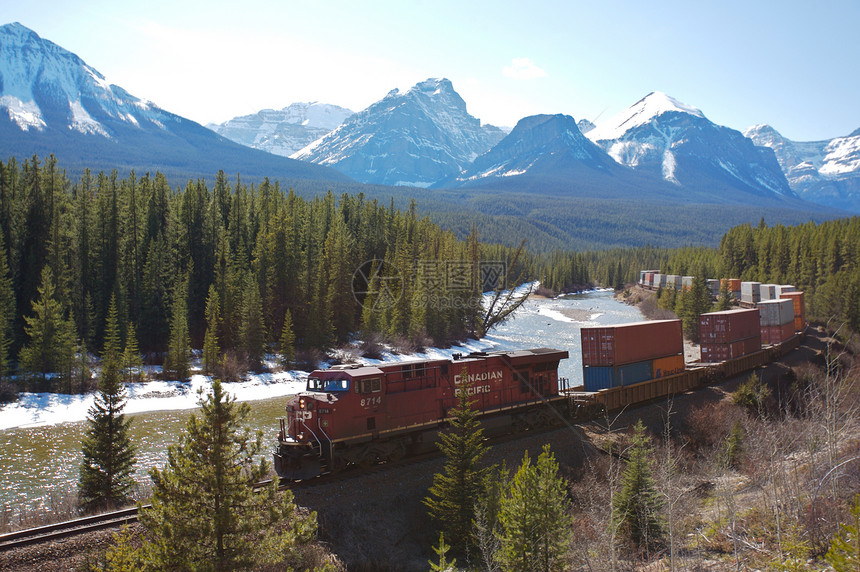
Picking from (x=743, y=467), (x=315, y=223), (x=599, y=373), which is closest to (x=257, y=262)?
(x=315, y=223)

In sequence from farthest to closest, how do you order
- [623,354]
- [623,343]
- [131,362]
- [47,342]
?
[131,362] < [47,342] < [623,343] < [623,354]

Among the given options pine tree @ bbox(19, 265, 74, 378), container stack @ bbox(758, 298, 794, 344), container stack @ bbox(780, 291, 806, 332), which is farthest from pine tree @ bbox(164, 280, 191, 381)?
container stack @ bbox(780, 291, 806, 332)

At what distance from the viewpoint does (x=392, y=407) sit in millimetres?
24969

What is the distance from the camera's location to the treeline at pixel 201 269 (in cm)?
5772

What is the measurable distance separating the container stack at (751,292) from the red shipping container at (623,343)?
2429 inches

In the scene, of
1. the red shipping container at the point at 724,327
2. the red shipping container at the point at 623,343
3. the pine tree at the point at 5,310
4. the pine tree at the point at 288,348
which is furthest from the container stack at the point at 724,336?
the pine tree at the point at 5,310

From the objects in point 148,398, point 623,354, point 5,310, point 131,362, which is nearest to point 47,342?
point 5,310

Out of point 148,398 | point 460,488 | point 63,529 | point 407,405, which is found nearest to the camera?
point 63,529

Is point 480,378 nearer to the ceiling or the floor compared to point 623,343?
nearer to the floor

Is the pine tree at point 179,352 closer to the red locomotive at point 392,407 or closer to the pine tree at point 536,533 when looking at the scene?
the red locomotive at point 392,407

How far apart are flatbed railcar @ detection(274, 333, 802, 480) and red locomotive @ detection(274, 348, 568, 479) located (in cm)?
4

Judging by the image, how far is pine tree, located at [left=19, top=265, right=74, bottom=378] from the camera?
154 feet

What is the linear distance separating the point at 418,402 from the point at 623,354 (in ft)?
56.3

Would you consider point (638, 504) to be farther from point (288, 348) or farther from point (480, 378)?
point (288, 348)
